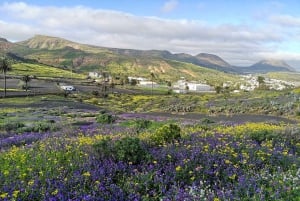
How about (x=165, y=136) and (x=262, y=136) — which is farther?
(x=262, y=136)

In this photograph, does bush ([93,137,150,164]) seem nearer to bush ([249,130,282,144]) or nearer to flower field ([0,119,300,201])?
flower field ([0,119,300,201])

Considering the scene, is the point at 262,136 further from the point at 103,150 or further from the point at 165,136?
the point at 103,150

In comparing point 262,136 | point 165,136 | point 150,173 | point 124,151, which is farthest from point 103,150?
point 262,136

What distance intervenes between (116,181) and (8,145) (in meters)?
7.52

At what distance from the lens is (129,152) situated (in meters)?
7.79

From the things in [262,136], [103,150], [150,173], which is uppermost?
[103,150]

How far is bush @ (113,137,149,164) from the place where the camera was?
25.3 feet

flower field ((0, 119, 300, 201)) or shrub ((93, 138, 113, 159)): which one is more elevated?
shrub ((93, 138, 113, 159))

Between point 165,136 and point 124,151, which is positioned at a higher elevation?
point 124,151

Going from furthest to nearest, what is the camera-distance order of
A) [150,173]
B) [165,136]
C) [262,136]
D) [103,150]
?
[262,136], [165,136], [103,150], [150,173]

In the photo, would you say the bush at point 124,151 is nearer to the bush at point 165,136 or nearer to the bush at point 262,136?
the bush at point 165,136

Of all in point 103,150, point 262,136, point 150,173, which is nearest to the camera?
point 150,173

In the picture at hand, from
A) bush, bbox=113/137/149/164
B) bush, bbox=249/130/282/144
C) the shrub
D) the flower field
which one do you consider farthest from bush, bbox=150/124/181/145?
bush, bbox=249/130/282/144

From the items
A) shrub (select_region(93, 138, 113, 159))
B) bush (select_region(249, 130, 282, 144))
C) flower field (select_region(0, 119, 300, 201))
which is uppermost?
shrub (select_region(93, 138, 113, 159))
